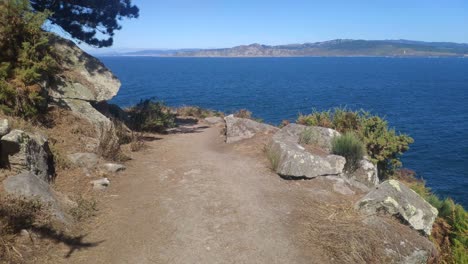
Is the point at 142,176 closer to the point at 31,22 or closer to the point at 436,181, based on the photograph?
the point at 31,22

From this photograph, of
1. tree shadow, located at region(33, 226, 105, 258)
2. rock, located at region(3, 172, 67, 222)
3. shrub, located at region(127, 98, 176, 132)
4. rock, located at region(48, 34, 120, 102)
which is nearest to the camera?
tree shadow, located at region(33, 226, 105, 258)

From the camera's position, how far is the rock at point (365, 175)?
11.1 m

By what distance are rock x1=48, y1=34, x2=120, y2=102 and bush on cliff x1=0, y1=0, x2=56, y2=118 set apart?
0.86m

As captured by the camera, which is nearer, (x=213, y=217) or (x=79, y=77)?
(x=213, y=217)

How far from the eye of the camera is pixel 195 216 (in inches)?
302

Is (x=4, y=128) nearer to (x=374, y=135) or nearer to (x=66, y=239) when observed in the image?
(x=66, y=239)

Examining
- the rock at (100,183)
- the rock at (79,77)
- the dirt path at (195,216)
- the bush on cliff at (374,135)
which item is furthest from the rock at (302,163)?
the rock at (79,77)

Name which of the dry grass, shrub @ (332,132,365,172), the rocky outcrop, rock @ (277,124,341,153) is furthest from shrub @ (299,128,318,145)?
the dry grass

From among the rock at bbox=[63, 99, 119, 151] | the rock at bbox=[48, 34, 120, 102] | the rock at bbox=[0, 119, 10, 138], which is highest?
the rock at bbox=[48, 34, 120, 102]

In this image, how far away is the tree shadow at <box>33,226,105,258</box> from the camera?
6.34m

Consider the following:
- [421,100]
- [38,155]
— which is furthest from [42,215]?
[421,100]

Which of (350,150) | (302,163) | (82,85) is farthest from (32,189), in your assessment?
(350,150)

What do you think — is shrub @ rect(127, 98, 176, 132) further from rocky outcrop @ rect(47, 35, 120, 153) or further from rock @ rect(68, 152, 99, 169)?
rock @ rect(68, 152, 99, 169)

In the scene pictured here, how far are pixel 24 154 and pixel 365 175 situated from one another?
8557 mm
